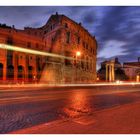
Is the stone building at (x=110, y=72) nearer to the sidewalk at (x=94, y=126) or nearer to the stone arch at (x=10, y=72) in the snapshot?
the stone arch at (x=10, y=72)

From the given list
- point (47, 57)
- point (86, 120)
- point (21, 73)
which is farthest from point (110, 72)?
point (86, 120)

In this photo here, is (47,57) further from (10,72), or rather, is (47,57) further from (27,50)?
(10,72)

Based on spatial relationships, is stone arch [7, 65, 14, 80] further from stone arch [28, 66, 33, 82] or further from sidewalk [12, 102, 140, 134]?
sidewalk [12, 102, 140, 134]

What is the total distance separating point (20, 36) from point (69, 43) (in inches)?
303

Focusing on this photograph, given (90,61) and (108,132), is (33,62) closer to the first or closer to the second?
(90,61)

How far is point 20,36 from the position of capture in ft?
92.3

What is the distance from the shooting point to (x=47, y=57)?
1252 inches

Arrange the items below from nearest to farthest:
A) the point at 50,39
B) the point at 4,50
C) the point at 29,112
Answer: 1. the point at 29,112
2. the point at 4,50
3. the point at 50,39

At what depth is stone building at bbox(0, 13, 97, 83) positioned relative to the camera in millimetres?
26578

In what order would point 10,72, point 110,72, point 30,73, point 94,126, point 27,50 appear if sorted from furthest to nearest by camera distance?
point 110,72 < point 27,50 < point 30,73 < point 10,72 < point 94,126

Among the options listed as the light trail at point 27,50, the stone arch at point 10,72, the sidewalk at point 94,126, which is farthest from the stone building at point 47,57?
the sidewalk at point 94,126

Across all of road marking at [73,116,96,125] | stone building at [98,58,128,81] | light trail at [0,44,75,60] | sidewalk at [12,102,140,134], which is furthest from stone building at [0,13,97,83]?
sidewalk at [12,102,140,134]

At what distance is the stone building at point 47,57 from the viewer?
2658 centimetres
